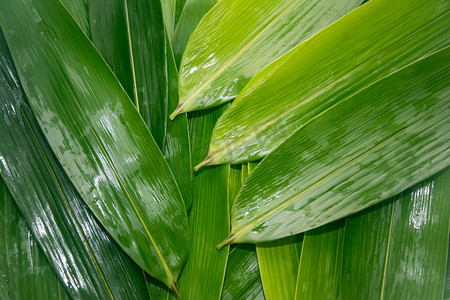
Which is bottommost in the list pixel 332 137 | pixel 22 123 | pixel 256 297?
pixel 256 297

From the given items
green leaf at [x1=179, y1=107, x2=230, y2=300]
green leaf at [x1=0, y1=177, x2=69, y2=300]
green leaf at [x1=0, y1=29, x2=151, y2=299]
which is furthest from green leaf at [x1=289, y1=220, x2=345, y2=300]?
green leaf at [x1=0, y1=177, x2=69, y2=300]

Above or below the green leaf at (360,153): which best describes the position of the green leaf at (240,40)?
above

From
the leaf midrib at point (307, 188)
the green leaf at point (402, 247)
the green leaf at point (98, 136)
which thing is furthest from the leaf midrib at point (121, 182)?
the green leaf at point (402, 247)

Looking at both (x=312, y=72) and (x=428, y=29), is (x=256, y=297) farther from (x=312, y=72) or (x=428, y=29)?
(x=428, y=29)

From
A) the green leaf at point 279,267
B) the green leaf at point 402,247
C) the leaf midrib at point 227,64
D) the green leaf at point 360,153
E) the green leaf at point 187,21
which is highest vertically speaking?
the green leaf at point 187,21

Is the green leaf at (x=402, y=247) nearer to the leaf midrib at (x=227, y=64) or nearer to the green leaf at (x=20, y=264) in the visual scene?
the leaf midrib at (x=227, y=64)

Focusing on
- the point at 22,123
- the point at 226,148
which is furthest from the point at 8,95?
the point at 226,148

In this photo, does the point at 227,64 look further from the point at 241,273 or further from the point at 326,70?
the point at 241,273
